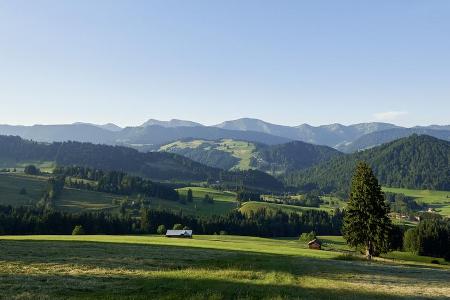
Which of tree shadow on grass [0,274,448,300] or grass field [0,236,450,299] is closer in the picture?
tree shadow on grass [0,274,448,300]

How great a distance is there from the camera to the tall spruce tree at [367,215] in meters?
82.0

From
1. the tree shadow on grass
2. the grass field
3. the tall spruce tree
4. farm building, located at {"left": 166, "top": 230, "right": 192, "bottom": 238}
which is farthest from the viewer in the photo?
farm building, located at {"left": 166, "top": 230, "right": 192, "bottom": 238}

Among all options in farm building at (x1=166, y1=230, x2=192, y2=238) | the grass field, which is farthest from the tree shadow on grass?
farm building at (x1=166, y1=230, x2=192, y2=238)

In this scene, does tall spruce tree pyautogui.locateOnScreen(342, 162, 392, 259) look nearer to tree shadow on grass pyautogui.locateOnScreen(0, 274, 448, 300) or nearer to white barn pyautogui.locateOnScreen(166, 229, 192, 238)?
tree shadow on grass pyautogui.locateOnScreen(0, 274, 448, 300)

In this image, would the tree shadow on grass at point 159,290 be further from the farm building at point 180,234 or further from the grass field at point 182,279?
the farm building at point 180,234

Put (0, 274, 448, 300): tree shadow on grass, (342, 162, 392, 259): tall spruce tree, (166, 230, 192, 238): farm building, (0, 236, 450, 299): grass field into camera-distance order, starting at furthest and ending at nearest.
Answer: (166, 230, 192, 238): farm building
(342, 162, 392, 259): tall spruce tree
(0, 236, 450, 299): grass field
(0, 274, 448, 300): tree shadow on grass

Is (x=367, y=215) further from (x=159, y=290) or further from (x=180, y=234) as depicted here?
(x=180, y=234)

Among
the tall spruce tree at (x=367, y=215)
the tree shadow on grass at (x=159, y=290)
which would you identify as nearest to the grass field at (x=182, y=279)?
the tree shadow on grass at (x=159, y=290)

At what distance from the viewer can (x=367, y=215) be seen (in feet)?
273

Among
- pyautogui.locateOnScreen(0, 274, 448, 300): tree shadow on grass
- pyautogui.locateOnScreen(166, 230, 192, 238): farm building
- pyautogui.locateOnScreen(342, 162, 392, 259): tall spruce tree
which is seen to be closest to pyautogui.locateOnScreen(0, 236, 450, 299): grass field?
pyautogui.locateOnScreen(0, 274, 448, 300): tree shadow on grass

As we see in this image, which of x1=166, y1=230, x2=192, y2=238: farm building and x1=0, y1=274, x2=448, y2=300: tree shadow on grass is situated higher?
x1=0, y1=274, x2=448, y2=300: tree shadow on grass

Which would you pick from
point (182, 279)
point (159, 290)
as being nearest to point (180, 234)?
point (182, 279)

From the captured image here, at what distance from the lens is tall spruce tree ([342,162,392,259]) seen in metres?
82.0

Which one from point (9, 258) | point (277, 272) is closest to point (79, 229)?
point (9, 258)
